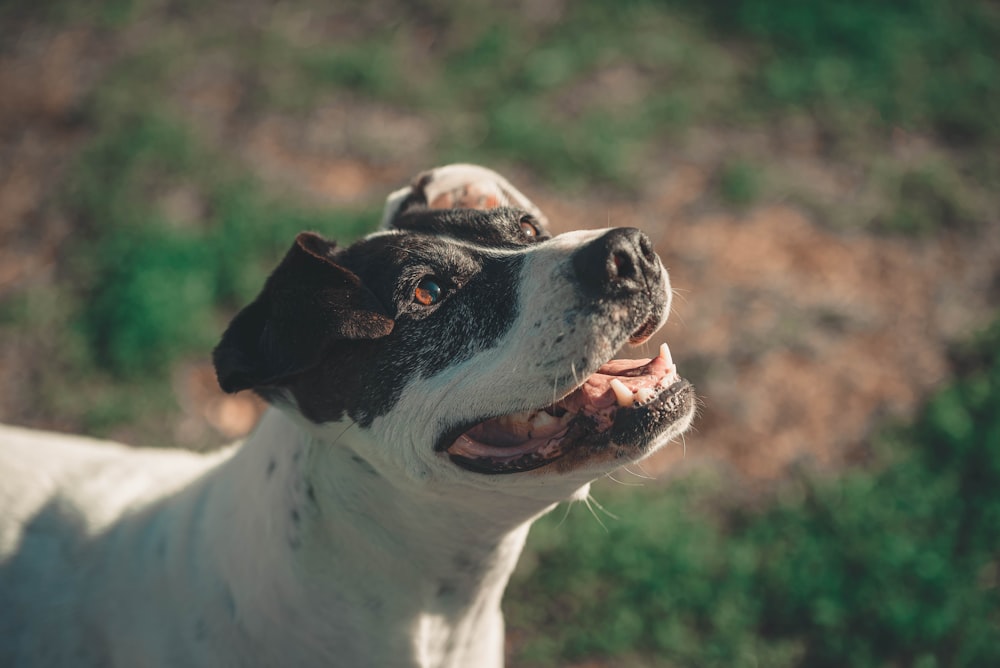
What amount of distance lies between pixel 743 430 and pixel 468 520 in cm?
256

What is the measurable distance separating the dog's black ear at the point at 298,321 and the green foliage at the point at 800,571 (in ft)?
7.06

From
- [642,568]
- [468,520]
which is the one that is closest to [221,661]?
[468,520]

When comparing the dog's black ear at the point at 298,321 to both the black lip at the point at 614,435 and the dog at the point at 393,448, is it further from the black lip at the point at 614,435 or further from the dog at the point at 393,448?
the black lip at the point at 614,435

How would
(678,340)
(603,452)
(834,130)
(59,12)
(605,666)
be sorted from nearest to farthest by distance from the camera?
(603,452) < (605,666) < (678,340) < (834,130) < (59,12)

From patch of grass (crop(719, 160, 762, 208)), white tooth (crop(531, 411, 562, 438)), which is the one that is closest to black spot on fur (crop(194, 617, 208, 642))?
white tooth (crop(531, 411, 562, 438))

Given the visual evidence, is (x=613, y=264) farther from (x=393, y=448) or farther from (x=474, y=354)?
(x=393, y=448)

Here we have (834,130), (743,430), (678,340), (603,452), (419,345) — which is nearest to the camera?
(603,452)

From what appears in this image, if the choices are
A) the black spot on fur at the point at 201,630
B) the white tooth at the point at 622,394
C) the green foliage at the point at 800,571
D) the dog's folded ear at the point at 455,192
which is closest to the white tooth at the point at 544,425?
the white tooth at the point at 622,394

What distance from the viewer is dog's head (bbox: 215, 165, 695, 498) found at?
2305mm

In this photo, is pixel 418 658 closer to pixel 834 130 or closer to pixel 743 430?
pixel 743 430

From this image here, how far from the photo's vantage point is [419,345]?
249 cm

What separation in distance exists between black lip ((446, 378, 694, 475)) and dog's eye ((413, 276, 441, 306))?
1.34 ft

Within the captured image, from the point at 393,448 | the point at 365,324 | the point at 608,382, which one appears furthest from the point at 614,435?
the point at 365,324

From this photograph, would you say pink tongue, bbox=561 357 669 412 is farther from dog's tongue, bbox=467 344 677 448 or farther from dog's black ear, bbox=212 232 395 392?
dog's black ear, bbox=212 232 395 392
